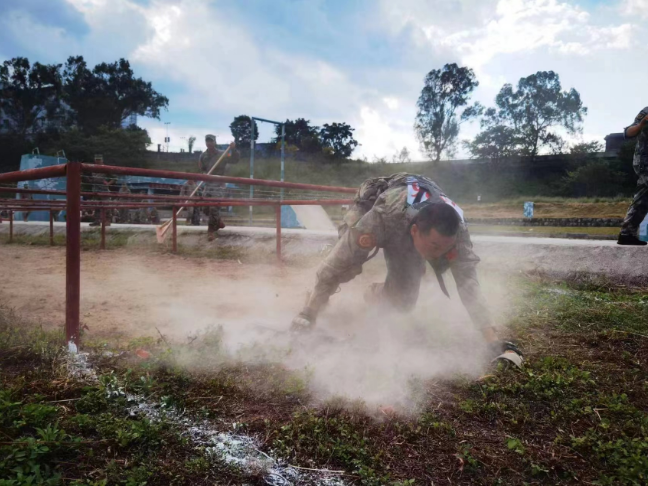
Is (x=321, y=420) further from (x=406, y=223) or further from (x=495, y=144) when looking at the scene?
(x=495, y=144)

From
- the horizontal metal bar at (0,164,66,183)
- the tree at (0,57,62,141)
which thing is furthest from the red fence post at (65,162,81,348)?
the tree at (0,57,62,141)

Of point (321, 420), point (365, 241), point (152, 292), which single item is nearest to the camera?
point (321, 420)

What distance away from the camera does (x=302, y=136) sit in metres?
37.8

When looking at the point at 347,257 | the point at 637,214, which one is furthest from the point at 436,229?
the point at 637,214

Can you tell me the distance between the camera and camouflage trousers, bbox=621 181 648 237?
5023mm

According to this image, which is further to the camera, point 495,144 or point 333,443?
point 495,144

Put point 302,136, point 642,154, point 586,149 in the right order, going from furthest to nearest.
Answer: point 302,136, point 586,149, point 642,154

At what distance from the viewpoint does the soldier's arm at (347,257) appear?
293 cm

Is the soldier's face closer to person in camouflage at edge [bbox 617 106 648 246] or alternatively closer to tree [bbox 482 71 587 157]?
person in camouflage at edge [bbox 617 106 648 246]

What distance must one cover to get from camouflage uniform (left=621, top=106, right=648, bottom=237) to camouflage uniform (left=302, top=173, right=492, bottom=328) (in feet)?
10.6

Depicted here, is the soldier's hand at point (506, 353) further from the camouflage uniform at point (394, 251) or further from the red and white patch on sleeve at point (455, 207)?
the red and white patch on sleeve at point (455, 207)

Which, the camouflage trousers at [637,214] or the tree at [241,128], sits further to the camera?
the tree at [241,128]

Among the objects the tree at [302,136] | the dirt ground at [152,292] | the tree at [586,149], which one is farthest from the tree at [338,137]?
the dirt ground at [152,292]

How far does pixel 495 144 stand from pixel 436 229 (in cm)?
3396
